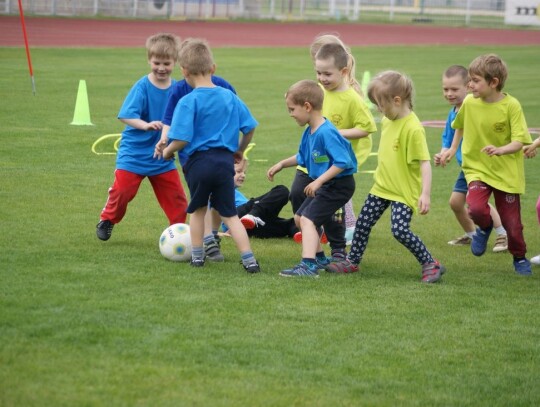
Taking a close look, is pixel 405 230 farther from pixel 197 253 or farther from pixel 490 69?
pixel 197 253

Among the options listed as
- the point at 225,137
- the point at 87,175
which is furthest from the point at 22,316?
the point at 87,175

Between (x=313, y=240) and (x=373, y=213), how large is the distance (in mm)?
547

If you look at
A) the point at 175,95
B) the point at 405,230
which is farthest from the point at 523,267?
the point at 175,95

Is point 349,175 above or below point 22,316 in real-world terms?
above

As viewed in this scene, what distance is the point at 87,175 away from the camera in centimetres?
1167

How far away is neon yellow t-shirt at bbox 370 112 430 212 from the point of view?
7527 mm

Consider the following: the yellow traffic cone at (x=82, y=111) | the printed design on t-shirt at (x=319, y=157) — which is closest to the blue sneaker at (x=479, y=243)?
the printed design on t-shirt at (x=319, y=157)

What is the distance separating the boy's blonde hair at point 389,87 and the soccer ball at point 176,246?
5.86 feet

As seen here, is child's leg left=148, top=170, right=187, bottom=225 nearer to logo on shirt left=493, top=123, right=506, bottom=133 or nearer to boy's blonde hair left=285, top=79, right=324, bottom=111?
boy's blonde hair left=285, top=79, right=324, bottom=111

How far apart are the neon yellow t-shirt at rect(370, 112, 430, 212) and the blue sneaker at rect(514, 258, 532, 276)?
115 centimetres

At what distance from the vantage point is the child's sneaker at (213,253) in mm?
7973

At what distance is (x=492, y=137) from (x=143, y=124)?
2758 mm

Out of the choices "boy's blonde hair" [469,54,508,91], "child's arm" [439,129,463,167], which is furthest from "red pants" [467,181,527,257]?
"boy's blonde hair" [469,54,508,91]

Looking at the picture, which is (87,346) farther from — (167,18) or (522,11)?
(522,11)
